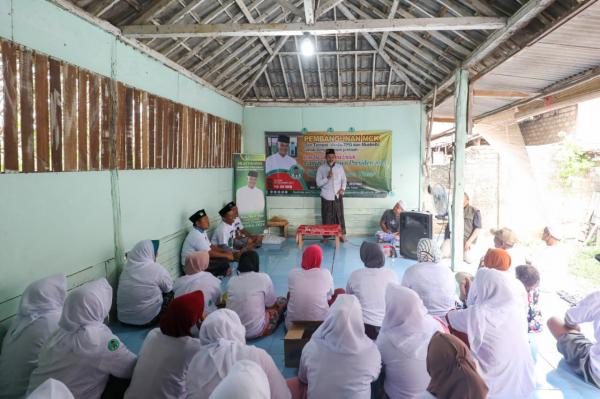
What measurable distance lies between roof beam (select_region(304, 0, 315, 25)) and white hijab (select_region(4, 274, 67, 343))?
3.36 meters

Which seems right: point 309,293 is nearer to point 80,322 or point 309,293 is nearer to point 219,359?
point 219,359

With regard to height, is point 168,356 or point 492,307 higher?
point 492,307

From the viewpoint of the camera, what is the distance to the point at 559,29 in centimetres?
361

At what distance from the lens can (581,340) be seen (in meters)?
3.23

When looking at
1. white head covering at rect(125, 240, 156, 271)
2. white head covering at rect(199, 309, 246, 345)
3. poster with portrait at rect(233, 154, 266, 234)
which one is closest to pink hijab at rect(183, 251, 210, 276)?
white head covering at rect(125, 240, 156, 271)

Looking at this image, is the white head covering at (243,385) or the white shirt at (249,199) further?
the white shirt at (249,199)

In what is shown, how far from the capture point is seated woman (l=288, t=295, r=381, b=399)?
2150mm

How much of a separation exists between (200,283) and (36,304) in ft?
4.30

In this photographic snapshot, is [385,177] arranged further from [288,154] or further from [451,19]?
[451,19]

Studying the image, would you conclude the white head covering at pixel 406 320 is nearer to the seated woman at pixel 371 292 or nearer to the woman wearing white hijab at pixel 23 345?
the seated woman at pixel 371 292

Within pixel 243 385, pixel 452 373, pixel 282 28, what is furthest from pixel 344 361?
pixel 282 28

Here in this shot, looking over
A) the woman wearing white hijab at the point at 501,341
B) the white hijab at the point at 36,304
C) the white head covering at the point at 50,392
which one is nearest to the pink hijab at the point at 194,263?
the white hijab at the point at 36,304

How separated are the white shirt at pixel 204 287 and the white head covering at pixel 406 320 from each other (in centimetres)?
186

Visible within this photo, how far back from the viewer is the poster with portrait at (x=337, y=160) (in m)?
8.64
